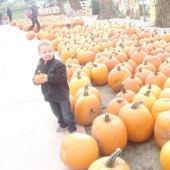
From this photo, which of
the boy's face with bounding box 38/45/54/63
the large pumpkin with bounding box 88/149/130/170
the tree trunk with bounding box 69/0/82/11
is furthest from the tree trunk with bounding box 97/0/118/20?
the large pumpkin with bounding box 88/149/130/170

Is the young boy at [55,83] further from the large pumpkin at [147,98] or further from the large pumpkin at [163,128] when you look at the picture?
the large pumpkin at [163,128]

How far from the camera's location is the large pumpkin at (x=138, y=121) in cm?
265

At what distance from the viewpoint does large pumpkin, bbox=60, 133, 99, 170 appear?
7.95ft

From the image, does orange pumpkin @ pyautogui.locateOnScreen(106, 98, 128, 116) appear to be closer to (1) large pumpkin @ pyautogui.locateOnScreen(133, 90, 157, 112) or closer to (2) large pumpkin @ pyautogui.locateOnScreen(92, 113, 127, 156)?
(1) large pumpkin @ pyautogui.locateOnScreen(133, 90, 157, 112)

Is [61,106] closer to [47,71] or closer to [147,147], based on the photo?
[47,71]

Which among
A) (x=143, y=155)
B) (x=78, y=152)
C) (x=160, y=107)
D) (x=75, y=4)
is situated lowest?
(x=143, y=155)

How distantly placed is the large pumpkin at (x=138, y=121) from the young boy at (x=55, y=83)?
0.76 m

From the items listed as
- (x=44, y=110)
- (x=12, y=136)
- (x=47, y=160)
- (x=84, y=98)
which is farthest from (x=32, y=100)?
(x=47, y=160)

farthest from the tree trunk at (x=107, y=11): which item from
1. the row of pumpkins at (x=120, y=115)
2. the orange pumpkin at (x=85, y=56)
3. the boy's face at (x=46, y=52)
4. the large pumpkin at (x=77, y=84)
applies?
the boy's face at (x=46, y=52)

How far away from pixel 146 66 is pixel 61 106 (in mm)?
1817

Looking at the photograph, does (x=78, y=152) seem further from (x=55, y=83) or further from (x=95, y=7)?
(x=95, y=7)

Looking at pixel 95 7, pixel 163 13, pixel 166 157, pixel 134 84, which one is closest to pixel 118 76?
pixel 134 84

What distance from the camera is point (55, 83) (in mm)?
3088

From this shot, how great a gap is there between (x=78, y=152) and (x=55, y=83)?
0.99 m
